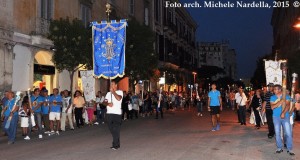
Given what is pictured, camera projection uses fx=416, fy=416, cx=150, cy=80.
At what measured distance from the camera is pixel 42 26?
72.3 feet

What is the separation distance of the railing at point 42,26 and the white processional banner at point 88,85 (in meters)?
3.63

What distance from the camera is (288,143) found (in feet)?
31.0

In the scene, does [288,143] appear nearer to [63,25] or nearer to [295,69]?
[63,25]

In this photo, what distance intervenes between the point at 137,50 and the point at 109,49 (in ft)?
27.8

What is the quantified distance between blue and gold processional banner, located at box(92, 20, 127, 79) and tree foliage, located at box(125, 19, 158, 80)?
7.53 metres

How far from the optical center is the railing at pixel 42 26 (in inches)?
854

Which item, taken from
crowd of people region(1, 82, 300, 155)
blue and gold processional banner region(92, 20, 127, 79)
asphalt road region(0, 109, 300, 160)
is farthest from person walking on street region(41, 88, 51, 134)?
blue and gold processional banner region(92, 20, 127, 79)

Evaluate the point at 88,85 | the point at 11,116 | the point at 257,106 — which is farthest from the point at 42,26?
the point at 257,106

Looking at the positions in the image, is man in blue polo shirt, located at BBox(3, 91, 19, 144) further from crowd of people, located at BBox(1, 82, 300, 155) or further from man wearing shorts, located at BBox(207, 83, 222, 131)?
man wearing shorts, located at BBox(207, 83, 222, 131)

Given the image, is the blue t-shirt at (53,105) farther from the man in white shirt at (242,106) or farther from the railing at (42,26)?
the man in white shirt at (242,106)

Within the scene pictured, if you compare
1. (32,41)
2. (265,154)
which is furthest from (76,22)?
(265,154)

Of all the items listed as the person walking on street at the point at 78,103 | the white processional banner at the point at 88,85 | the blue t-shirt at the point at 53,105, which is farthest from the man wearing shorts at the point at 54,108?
the white processional banner at the point at 88,85

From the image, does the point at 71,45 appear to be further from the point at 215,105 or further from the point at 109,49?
the point at 215,105

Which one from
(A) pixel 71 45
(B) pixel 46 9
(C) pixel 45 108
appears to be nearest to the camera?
(C) pixel 45 108
